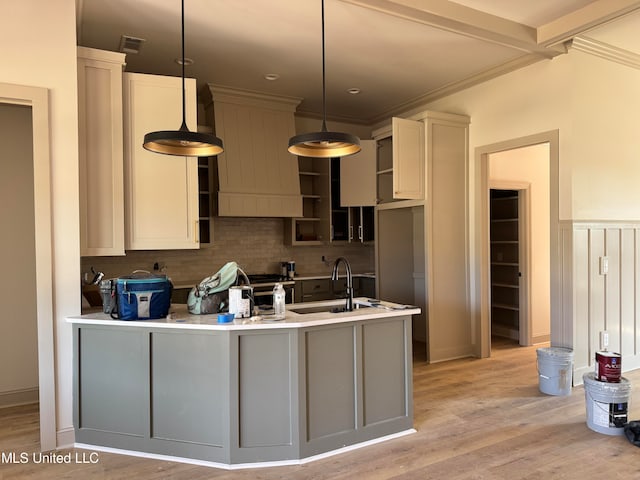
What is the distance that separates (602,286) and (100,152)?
15.2 ft

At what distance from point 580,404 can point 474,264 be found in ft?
6.00

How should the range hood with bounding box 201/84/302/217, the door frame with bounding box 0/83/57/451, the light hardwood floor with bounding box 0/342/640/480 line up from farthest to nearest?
the range hood with bounding box 201/84/302/217 → the door frame with bounding box 0/83/57/451 → the light hardwood floor with bounding box 0/342/640/480

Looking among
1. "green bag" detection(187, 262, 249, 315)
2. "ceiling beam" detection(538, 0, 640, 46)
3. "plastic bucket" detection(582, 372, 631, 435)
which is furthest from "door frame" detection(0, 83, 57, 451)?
"ceiling beam" detection(538, 0, 640, 46)

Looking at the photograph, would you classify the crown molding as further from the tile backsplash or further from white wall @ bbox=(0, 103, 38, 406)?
white wall @ bbox=(0, 103, 38, 406)

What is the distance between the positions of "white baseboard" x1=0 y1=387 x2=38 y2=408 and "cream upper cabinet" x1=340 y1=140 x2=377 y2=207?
388 cm

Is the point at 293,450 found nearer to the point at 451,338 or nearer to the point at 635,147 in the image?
the point at 451,338

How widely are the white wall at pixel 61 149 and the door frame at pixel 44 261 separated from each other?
0.04m

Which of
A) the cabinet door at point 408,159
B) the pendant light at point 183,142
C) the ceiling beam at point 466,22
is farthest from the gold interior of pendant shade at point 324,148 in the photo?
the cabinet door at point 408,159

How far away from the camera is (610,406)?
10.2 ft

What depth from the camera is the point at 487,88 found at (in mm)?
4973

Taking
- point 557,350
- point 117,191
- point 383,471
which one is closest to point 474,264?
point 557,350

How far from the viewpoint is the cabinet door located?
4844 millimetres

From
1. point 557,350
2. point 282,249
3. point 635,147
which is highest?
point 635,147

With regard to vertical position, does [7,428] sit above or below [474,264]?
below
